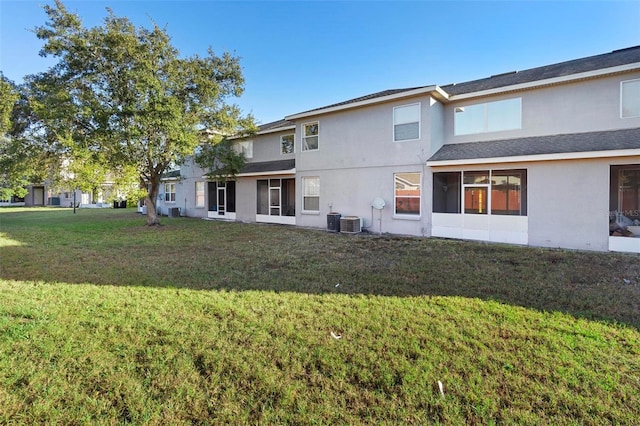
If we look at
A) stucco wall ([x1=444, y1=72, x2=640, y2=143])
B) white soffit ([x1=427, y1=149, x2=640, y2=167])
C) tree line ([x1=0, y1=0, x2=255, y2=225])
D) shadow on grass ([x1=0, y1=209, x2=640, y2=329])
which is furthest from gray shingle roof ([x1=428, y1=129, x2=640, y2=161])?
tree line ([x1=0, y1=0, x2=255, y2=225])

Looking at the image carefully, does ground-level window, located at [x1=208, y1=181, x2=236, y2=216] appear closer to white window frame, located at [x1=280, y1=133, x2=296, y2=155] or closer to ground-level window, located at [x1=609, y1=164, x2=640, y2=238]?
white window frame, located at [x1=280, y1=133, x2=296, y2=155]

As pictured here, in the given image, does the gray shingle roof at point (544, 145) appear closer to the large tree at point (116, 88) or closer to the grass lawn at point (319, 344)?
the grass lawn at point (319, 344)

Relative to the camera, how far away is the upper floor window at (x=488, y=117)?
36.1ft

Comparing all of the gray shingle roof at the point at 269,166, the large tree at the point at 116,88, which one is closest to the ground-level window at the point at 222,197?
the gray shingle roof at the point at 269,166

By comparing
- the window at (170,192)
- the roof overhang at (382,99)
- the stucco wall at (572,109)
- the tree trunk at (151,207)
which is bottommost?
the tree trunk at (151,207)

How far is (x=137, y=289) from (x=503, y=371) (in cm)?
554

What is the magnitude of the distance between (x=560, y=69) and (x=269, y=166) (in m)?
12.9

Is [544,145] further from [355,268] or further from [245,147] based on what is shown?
[245,147]

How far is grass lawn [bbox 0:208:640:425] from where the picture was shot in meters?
2.66

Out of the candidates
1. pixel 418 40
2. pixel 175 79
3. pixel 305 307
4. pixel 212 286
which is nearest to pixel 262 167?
pixel 175 79

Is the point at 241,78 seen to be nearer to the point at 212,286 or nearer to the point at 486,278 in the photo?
the point at 212,286

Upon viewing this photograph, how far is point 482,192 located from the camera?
11.0 m

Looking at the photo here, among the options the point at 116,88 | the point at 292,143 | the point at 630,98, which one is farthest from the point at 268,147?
the point at 630,98

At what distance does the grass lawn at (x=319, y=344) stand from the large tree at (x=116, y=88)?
711 cm
